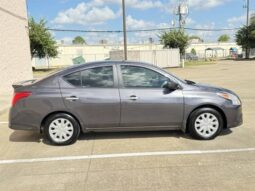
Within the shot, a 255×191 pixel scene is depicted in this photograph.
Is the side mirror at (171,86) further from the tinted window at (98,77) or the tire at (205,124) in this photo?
the tinted window at (98,77)

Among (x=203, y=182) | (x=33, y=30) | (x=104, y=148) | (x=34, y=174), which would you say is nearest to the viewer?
(x=203, y=182)

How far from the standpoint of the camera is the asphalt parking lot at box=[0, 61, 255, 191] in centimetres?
412

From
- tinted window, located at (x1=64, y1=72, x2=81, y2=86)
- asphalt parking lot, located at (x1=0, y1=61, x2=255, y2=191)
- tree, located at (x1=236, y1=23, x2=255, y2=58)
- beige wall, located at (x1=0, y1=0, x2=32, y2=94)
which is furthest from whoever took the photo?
tree, located at (x1=236, y1=23, x2=255, y2=58)

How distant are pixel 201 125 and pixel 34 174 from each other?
3130mm

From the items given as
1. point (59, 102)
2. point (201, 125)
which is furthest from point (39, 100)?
point (201, 125)

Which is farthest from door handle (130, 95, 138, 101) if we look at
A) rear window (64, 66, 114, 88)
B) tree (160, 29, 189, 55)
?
tree (160, 29, 189, 55)

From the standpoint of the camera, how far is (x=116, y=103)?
5762 mm

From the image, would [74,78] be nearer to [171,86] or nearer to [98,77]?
[98,77]

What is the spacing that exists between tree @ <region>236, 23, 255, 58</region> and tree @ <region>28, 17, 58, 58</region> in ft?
106

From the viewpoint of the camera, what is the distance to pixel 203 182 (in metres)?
4.09

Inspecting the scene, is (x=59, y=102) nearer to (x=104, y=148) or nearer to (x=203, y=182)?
(x=104, y=148)

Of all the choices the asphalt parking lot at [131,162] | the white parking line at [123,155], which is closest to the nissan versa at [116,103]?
the asphalt parking lot at [131,162]

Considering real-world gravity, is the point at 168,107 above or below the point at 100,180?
above

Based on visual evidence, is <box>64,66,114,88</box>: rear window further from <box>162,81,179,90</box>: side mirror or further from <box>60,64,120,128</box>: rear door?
<box>162,81,179,90</box>: side mirror
